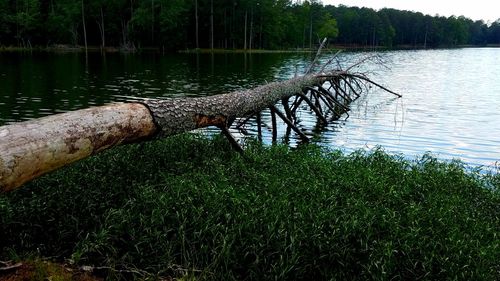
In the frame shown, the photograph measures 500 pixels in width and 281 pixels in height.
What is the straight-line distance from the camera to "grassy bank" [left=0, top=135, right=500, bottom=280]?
517 cm

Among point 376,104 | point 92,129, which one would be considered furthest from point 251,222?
point 376,104

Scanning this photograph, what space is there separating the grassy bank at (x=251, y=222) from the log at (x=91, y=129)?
0.88 m

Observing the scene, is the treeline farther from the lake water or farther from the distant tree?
the lake water

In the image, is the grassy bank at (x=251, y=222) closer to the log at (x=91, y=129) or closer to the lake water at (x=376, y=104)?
the log at (x=91, y=129)

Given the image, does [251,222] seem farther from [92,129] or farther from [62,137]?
[62,137]

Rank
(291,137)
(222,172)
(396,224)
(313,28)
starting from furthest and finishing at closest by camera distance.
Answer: (313,28)
(291,137)
(222,172)
(396,224)

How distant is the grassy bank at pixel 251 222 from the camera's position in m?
5.17

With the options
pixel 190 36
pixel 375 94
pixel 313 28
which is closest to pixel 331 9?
pixel 313 28

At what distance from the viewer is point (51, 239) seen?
5.63 metres

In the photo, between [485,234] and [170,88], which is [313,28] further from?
[485,234]

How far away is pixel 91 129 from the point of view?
611 centimetres

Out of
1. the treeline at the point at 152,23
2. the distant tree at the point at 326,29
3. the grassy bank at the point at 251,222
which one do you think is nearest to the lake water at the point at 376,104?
the grassy bank at the point at 251,222

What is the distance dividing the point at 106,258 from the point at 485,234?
213 inches

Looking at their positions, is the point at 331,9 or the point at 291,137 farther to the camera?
the point at 331,9
